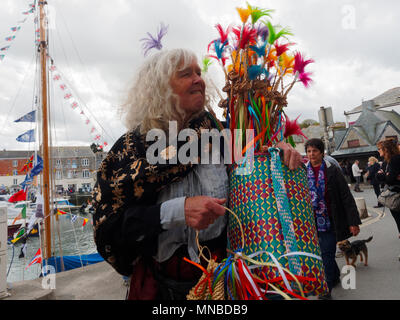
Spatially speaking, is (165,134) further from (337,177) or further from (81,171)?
(81,171)

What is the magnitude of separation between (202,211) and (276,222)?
0.27 metres

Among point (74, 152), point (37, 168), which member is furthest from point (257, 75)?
point (74, 152)

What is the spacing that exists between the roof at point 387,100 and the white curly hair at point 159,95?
1488 inches

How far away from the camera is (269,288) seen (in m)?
0.98

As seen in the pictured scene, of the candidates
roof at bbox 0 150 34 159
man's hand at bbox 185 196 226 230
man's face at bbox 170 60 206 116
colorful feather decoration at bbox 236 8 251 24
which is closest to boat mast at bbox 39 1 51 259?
man's face at bbox 170 60 206 116

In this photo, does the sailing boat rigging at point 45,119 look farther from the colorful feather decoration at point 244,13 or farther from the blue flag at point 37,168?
the colorful feather decoration at point 244,13

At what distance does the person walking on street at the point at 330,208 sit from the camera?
11.0 feet

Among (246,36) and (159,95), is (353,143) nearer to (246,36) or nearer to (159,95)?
(246,36)

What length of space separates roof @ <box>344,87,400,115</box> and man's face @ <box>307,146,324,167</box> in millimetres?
35043

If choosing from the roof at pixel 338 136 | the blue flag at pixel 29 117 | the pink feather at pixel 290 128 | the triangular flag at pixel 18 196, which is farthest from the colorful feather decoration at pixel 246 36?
the roof at pixel 338 136

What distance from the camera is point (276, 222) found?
99 centimetres

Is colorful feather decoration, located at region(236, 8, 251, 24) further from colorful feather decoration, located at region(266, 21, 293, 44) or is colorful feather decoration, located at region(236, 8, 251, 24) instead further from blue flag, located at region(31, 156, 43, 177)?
blue flag, located at region(31, 156, 43, 177)
